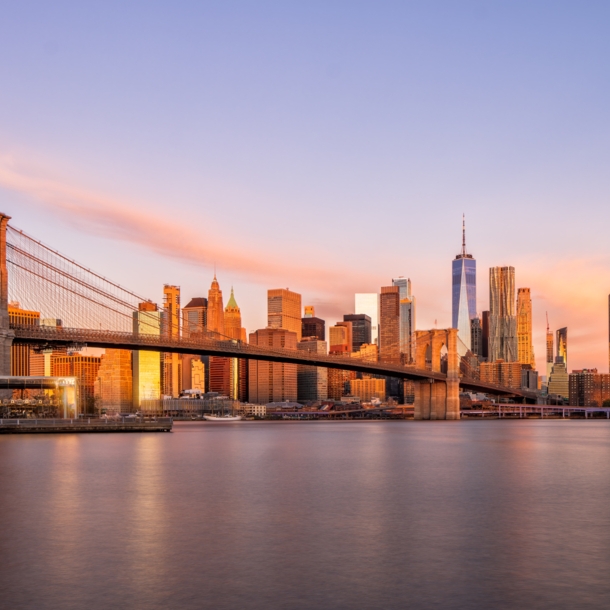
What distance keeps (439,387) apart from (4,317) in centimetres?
6861

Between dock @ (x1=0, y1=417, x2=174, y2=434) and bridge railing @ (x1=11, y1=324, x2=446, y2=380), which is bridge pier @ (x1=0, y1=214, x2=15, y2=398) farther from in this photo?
dock @ (x1=0, y1=417, x2=174, y2=434)

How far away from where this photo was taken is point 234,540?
16.2 metres

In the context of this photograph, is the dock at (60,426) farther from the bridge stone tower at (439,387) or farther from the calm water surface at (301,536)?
the bridge stone tower at (439,387)

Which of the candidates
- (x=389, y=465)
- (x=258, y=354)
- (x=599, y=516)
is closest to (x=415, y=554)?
(x=599, y=516)

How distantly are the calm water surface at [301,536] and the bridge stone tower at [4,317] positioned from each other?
27.8 m

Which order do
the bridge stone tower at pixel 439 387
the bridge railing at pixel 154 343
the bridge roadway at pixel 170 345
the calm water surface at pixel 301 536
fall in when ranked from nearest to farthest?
the calm water surface at pixel 301 536 < the bridge railing at pixel 154 343 < the bridge roadway at pixel 170 345 < the bridge stone tower at pixel 439 387

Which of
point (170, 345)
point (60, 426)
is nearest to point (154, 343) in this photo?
point (170, 345)

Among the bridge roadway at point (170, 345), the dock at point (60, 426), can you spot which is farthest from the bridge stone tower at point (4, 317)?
the dock at point (60, 426)

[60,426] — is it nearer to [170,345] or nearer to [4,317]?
[4,317]

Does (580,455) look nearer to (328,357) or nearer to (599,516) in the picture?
(599,516)

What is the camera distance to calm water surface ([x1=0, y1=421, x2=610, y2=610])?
39.3ft

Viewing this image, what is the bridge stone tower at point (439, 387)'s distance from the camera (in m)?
110

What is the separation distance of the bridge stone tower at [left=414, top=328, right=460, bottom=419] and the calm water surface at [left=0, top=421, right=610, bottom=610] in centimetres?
7769

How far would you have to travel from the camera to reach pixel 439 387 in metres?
113
